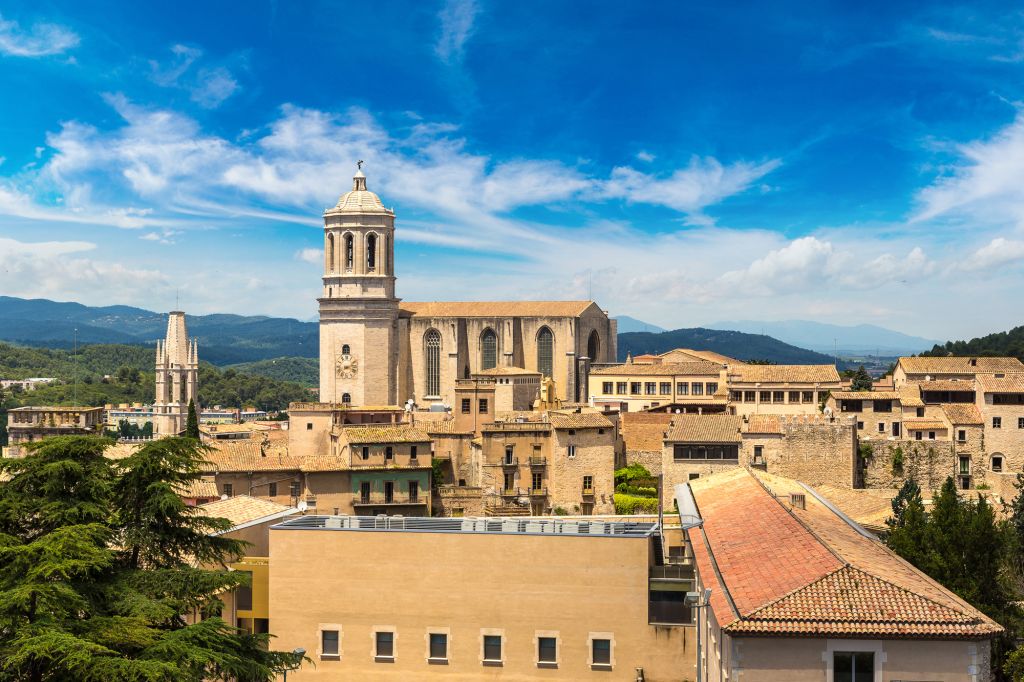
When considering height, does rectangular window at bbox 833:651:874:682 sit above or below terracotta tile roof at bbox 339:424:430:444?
below

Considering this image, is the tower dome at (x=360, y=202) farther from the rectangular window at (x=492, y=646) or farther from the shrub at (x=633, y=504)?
the rectangular window at (x=492, y=646)

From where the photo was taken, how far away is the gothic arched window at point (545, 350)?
9006 centimetres

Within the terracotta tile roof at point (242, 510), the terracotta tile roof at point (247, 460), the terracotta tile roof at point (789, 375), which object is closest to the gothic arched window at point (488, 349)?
the terracotta tile roof at point (789, 375)

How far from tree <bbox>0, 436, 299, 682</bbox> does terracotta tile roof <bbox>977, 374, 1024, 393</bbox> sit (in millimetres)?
48397

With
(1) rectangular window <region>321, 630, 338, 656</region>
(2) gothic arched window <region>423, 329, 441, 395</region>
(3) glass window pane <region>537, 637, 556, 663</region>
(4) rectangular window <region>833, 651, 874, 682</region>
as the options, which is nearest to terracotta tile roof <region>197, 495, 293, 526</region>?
(1) rectangular window <region>321, 630, 338, 656</region>

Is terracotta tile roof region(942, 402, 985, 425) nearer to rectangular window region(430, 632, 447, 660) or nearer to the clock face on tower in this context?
rectangular window region(430, 632, 447, 660)

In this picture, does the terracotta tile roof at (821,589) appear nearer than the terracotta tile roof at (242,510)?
Yes

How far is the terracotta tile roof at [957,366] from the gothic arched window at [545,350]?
2742 centimetres

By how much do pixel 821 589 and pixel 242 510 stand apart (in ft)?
81.0

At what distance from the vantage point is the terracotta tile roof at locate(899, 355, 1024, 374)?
6981 cm

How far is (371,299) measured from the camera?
298 ft

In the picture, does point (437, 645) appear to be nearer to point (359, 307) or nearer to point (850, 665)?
point (850, 665)

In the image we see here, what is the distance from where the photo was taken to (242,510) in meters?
38.3

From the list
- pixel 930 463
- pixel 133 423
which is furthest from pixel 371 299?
pixel 133 423
